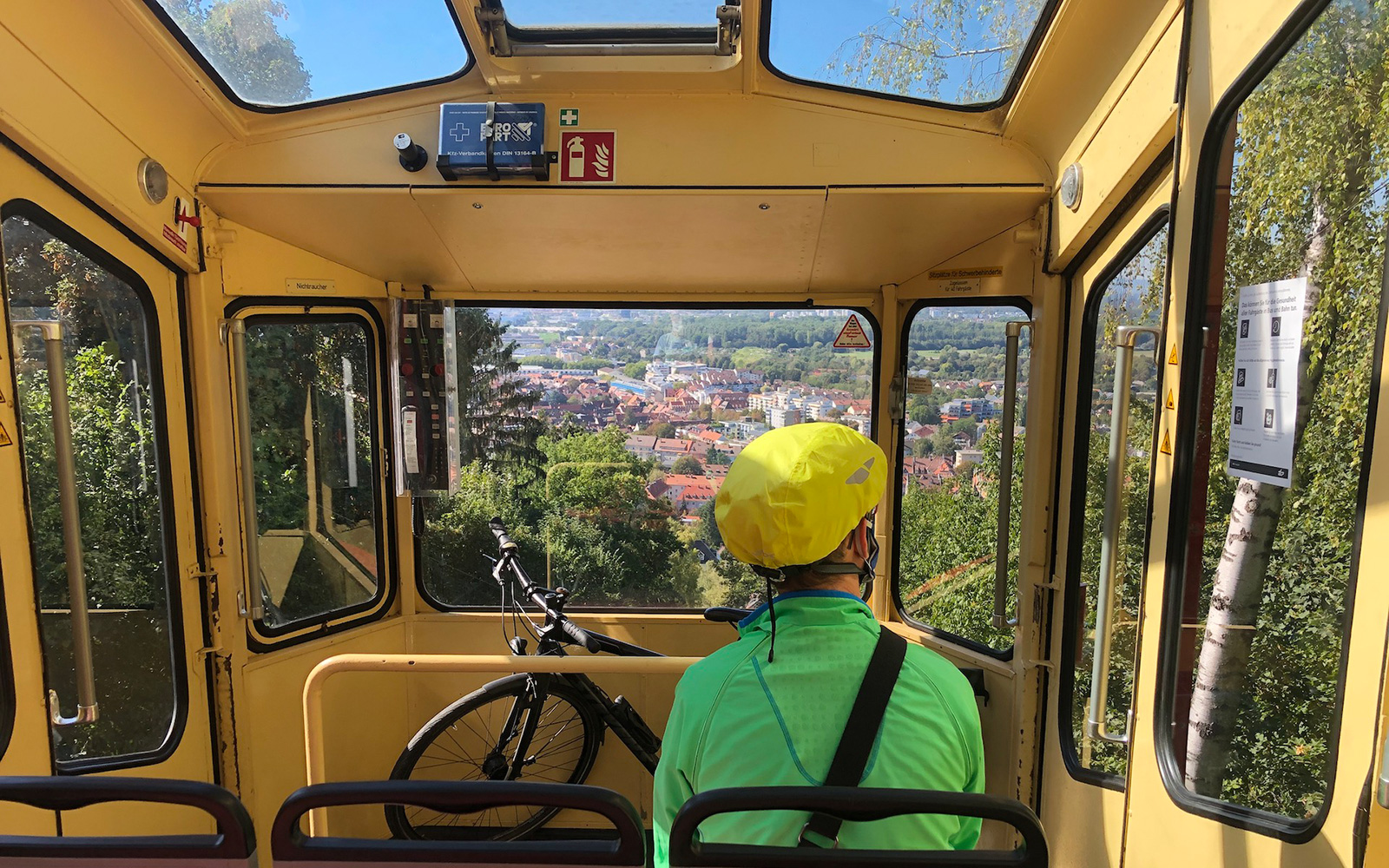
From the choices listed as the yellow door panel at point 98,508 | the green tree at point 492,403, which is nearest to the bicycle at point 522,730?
the green tree at point 492,403

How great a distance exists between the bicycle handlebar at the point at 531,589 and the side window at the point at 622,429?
0.35ft

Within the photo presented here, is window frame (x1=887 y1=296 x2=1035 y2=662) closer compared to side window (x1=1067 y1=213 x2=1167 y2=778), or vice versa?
side window (x1=1067 y1=213 x2=1167 y2=778)

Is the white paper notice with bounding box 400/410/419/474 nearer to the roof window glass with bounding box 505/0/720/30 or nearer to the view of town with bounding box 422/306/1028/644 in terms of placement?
the view of town with bounding box 422/306/1028/644

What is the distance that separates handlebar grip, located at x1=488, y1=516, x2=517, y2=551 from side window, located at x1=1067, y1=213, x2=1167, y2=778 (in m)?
2.35

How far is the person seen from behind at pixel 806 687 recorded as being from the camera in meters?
1.13

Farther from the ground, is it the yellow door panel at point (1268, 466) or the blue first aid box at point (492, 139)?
the blue first aid box at point (492, 139)

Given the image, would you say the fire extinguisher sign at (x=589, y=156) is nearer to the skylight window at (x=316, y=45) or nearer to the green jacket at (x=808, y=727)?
the skylight window at (x=316, y=45)

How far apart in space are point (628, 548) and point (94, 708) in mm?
2081

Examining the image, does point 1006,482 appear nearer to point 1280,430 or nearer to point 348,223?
point 1280,430

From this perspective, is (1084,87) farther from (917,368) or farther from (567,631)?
(567,631)

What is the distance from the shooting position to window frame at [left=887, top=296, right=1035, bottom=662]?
2855 millimetres

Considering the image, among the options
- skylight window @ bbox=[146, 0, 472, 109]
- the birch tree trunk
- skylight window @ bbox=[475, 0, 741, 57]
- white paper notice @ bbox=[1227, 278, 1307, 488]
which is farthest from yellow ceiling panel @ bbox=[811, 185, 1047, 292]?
skylight window @ bbox=[146, 0, 472, 109]

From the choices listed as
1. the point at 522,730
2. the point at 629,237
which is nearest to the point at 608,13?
the point at 629,237

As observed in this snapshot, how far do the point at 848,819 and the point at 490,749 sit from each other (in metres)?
2.74
